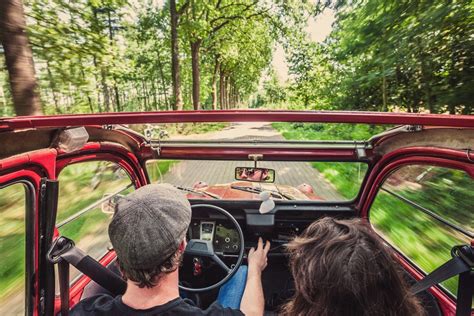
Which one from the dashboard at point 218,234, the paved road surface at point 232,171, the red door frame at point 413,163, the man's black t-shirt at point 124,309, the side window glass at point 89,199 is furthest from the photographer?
the paved road surface at point 232,171

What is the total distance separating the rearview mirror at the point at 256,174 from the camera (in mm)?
2748

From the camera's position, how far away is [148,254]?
49.8 inches

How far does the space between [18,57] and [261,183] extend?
271cm

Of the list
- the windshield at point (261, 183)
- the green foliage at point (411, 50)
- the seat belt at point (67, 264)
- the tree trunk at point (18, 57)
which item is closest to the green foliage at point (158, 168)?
the windshield at point (261, 183)

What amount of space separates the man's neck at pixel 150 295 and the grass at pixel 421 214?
5.58 ft

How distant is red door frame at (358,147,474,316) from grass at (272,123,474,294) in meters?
0.08

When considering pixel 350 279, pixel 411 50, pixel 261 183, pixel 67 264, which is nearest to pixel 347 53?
pixel 411 50

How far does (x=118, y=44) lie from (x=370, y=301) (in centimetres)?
736

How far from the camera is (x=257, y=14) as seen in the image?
1585cm

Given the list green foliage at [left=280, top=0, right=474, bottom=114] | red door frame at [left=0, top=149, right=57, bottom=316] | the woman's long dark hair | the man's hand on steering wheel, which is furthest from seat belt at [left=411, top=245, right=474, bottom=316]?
green foliage at [left=280, top=0, right=474, bottom=114]

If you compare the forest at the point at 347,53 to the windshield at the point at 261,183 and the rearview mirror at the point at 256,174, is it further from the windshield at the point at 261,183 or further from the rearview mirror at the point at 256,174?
the rearview mirror at the point at 256,174

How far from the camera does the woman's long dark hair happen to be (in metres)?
1.05

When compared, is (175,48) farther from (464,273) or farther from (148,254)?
(464,273)

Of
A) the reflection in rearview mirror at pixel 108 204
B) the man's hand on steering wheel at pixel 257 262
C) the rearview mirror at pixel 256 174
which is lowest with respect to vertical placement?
the man's hand on steering wheel at pixel 257 262
